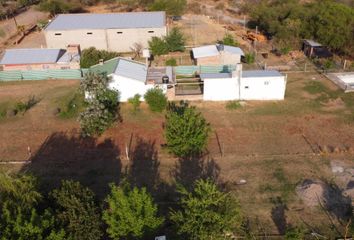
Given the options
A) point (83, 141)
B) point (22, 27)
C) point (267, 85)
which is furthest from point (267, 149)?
point (22, 27)

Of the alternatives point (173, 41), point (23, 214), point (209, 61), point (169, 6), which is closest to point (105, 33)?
point (173, 41)

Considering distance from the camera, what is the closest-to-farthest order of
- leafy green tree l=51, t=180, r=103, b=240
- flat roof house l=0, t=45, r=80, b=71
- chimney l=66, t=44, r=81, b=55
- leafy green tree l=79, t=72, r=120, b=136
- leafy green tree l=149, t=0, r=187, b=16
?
leafy green tree l=51, t=180, r=103, b=240 → leafy green tree l=79, t=72, r=120, b=136 → flat roof house l=0, t=45, r=80, b=71 → chimney l=66, t=44, r=81, b=55 → leafy green tree l=149, t=0, r=187, b=16

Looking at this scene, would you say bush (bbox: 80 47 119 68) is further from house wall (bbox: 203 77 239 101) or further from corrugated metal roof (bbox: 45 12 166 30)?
house wall (bbox: 203 77 239 101)

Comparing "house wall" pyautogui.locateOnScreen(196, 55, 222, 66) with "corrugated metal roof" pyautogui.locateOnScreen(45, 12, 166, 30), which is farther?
"corrugated metal roof" pyautogui.locateOnScreen(45, 12, 166, 30)

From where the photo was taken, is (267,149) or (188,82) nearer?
(267,149)

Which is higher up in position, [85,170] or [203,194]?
[203,194]

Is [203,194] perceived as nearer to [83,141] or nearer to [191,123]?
[191,123]

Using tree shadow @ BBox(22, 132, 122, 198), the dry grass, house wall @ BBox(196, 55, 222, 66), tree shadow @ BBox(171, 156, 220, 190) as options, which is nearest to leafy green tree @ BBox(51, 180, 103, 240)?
tree shadow @ BBox(22, 132, 122, 198)

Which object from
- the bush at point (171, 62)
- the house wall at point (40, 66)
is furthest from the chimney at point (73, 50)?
the bush at point (171, 62)
